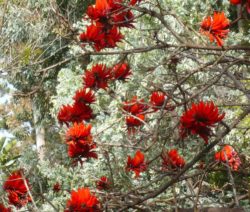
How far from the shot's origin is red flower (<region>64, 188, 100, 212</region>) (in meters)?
1.82

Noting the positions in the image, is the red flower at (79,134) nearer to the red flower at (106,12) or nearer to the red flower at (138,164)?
the red flower at (138,164)

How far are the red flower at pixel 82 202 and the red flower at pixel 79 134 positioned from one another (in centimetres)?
41

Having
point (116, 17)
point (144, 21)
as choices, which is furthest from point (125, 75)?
point (144, 21)

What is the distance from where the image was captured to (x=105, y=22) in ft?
7.04

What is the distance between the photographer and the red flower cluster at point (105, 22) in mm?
2049

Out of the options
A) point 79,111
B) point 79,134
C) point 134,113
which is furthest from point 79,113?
point 134,113

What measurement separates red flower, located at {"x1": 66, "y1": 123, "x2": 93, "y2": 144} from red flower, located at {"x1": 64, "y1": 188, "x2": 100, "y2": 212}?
0.41 meters

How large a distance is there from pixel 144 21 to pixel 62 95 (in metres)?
1.68

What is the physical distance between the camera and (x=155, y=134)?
173cm

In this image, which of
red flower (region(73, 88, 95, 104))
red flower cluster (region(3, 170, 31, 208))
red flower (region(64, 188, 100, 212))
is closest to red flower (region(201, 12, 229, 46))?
red flower (region(73, 88, 95, 104))

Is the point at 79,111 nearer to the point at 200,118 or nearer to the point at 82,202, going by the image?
the point at 82,202

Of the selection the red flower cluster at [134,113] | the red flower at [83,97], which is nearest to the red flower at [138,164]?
the red flower cluster at [134,113]

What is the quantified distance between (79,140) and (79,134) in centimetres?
4

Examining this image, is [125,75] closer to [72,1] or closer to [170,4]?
[170,4]
